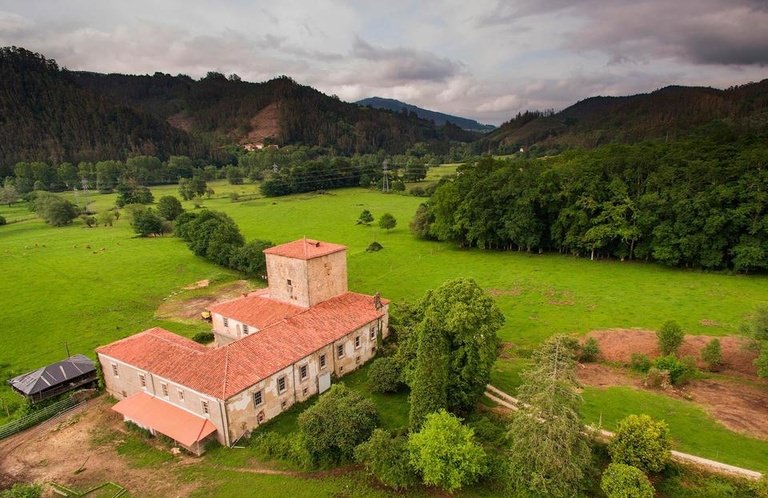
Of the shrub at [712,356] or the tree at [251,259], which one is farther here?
the tree at [251,259]

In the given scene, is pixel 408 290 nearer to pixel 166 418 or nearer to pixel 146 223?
pixel 166 418

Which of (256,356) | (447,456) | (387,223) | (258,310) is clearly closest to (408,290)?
(258,310)

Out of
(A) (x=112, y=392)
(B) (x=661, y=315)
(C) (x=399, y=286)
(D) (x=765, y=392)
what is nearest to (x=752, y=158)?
(B) (x=661, y=315)

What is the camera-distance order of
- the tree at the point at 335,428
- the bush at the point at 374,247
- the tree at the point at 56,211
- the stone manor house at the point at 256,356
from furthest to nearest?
the tree at the point at 56,211, the bush at the point at 374,247, the stone manor house at the point at 256,356, the tree at the point at 335,428

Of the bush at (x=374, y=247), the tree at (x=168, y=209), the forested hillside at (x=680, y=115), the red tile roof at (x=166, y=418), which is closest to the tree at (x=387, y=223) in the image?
the bush at (x=374, y=247)

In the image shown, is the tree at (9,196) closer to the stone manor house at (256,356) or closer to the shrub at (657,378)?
the stone manor house at (256,356)

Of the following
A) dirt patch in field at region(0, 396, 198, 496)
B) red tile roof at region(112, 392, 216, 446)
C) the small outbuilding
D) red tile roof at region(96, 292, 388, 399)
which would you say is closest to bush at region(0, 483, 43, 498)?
dirt patch in field at region(0, 396, 198, 496)
